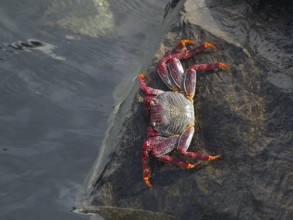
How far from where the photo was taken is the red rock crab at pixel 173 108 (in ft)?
16.9

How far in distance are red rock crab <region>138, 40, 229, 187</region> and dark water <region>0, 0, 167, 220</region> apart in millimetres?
1439

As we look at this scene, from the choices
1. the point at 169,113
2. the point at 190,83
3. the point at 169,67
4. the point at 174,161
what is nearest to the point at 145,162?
the point at 174,161

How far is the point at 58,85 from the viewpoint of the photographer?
7.29 m

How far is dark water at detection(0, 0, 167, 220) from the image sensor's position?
6250mm

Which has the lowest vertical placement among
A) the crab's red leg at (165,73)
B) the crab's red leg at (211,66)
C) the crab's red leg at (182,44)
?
the crab's red leg at (165,73)

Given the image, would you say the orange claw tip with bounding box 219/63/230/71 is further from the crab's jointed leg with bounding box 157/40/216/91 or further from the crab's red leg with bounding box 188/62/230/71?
the crab's jointed leg with bounding box 157/40/216/91

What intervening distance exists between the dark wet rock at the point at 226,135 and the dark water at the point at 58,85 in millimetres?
762

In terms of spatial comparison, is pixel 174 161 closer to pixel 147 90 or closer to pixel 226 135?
pixel 226 135

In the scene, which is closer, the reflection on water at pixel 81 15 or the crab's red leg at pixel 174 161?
the crab's red leg at pixel 174 161

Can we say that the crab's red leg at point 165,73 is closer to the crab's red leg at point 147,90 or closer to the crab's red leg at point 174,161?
the crab's red leg at point 147,90

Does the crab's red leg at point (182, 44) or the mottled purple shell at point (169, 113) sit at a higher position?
the crab's red leg at point (182, 44)

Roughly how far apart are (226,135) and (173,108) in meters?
0.73

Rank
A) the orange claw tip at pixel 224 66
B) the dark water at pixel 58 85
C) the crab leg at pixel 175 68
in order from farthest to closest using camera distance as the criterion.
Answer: the dark water at pixel 58 85 < the crab leg at pixel 175 68 < the orange claw tip at pixel 224 66

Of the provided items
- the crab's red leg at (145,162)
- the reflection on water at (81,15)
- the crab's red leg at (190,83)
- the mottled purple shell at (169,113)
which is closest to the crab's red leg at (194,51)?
the crab's red leg at (190,83)
